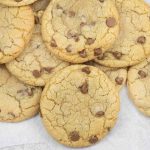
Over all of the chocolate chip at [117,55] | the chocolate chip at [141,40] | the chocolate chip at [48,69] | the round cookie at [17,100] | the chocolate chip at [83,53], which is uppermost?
the chocolate chip at [141,40]

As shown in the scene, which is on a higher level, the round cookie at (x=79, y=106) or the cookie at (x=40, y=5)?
the cookie at (x=40, y=5)

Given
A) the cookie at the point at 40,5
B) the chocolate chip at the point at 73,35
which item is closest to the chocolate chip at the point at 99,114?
the chocolate chip at the point at 73,35

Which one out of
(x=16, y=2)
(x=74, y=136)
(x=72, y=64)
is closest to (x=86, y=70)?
(x=72, y=64)

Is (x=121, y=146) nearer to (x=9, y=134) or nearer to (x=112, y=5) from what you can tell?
(x=9, y=134)

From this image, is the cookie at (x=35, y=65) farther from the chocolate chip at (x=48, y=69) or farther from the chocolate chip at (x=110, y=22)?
the chocolate chip at (x=110, y=22)

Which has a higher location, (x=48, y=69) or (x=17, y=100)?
(x=48, y=69)

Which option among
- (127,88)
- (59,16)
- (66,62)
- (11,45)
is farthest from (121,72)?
(11,45)

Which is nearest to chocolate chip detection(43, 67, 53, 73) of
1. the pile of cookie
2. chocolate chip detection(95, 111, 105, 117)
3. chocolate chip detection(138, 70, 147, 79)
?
the pile of cookie

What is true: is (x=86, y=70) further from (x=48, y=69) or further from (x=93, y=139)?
(x=93, y=139)
